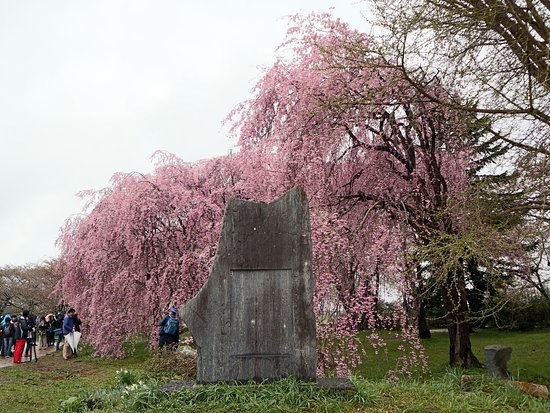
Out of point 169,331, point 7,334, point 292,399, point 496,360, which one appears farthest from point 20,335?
point 292,399

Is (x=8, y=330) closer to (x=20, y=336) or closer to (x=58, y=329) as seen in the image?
(x=20, y=336)

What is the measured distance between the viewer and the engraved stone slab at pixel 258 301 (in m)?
5.91

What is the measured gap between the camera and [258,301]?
604 centimetres

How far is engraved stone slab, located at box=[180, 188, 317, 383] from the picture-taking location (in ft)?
19.4

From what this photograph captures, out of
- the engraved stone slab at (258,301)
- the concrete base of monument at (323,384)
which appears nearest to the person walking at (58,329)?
the concrete base of monument at (323,384)

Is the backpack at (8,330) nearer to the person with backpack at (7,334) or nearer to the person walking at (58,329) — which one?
the person with backpack at (7,334)

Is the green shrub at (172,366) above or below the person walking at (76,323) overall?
below

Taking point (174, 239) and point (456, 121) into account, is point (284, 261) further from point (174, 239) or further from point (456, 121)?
point (174, 239)

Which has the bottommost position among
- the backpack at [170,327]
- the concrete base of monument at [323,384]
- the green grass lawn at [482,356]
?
the green grass lawn at [482,356]

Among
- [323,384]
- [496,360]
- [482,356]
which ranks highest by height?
[323,384]

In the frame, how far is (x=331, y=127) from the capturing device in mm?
10844

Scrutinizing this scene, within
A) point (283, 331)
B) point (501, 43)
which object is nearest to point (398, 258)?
point (501, 43)

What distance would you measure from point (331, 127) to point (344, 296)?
10.9ft

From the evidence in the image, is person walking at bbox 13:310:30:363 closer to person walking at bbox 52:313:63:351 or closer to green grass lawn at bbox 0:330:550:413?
person walking at bbox 52:313:63:351
